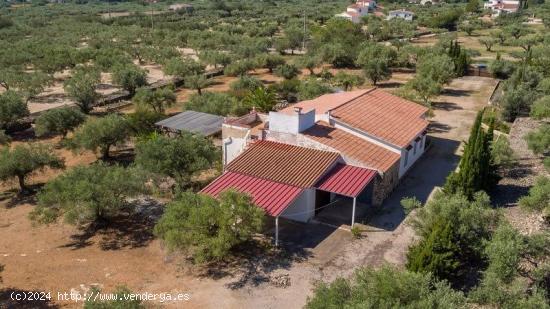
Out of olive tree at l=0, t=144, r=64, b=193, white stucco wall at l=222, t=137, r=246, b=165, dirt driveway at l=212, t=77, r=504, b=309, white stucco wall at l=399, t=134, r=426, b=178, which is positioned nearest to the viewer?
dirt driveway at l=212, t=77, r=504, b=309

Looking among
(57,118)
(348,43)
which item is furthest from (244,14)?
(57,118)

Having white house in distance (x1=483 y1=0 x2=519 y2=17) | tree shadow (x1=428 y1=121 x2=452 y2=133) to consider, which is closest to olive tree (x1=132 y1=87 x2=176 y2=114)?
tree shadow (x1=428 y1=121 x2=452 y2=133)

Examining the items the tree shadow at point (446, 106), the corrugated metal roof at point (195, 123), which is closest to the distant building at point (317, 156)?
the corrugated metal roof at point (195, 123)

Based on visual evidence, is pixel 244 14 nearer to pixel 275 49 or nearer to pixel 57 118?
pixel 275 49

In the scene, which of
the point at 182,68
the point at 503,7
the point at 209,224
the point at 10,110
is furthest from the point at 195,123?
the point at 503,7

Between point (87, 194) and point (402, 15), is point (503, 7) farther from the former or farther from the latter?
point (87, 194)

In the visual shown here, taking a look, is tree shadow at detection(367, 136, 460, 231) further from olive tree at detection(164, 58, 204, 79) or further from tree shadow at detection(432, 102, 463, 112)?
olive tree at detection(164, 58, 204, 79)
